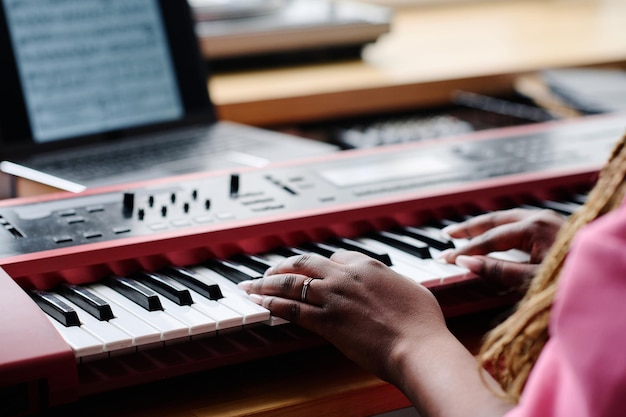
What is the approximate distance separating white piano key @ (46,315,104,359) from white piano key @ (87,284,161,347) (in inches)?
1.3

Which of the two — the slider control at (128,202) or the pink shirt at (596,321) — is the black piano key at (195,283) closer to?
the slider control at (128,202)

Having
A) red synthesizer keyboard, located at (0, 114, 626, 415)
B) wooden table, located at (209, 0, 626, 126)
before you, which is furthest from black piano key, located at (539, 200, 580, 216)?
wooden table, located at (209, 0, 626, 126)

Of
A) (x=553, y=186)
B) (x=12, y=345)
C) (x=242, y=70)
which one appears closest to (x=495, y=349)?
(x=12, y=345)

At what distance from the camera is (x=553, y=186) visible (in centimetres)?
122

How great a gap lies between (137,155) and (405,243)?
49 centimetres

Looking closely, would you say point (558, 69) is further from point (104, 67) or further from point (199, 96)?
point (104, 67)

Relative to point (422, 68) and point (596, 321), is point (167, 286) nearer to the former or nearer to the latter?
point (596, 321)

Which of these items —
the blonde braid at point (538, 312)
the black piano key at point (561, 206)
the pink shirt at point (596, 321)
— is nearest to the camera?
the pink shirt at point (596, 321)

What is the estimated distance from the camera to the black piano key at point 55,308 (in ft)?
2.64

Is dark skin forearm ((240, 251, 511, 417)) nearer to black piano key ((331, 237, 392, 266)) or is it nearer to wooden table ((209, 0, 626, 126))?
black piano key ((331, 237, 392, 266))

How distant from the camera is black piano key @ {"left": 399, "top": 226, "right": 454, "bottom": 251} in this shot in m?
1.04

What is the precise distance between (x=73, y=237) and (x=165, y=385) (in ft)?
0.63

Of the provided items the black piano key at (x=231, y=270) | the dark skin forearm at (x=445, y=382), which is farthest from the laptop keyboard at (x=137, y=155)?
the dark skin forearm at (x=445, y=382)

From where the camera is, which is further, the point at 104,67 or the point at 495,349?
the point at 104,67
